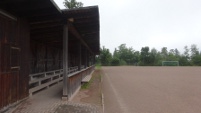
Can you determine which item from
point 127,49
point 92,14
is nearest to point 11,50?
point 92,14

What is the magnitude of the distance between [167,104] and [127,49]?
92290 millimetres

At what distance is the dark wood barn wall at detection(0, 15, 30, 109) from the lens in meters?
5.59

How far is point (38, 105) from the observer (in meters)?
6.73

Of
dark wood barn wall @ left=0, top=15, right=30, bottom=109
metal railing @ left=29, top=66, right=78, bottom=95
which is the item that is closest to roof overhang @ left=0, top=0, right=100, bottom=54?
dark wood barn wall @ left=0, top=15, right=30, bottom=109

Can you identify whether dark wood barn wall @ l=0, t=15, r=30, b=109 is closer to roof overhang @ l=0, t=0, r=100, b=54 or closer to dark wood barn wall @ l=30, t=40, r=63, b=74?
roof overhang @ l=0, t=0, r=100, b=54

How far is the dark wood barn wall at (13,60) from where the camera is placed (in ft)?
18.4

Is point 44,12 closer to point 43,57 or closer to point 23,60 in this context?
point 23,60

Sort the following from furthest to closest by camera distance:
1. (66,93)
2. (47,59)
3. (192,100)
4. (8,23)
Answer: (47,59) → (192,100) → (66,93) → (8,23)

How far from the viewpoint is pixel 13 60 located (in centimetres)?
625

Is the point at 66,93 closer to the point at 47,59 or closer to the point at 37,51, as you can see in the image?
the point at 37,51

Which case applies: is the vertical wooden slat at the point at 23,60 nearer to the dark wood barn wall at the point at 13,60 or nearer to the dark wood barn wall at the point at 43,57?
the dark wood barn wall at the point at 13,60

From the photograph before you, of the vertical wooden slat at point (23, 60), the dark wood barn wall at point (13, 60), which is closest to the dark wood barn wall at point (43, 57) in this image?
the vertical wooden slat at point (23, 60)

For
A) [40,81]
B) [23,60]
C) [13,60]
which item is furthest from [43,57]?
[13,60]

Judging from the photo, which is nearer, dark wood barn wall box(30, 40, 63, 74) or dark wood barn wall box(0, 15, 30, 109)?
dark wood barn wall box(0, 15, 30, 109)
